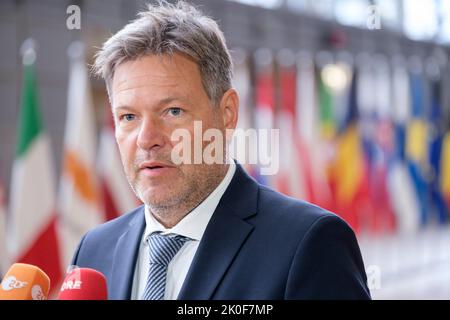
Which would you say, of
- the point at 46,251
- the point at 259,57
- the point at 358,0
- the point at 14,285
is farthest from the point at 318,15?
the point at 14,285

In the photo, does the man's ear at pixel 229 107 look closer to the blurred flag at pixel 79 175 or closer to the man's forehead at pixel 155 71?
the man's forehead at pixel 155 71

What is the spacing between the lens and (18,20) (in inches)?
181

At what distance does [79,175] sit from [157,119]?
299 centimetres

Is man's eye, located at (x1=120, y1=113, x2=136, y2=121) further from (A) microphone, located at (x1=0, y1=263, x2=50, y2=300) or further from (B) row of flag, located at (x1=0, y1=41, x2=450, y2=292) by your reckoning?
(B) row of flag, located at (x1=0, y1=41, x2=450, y2=292)

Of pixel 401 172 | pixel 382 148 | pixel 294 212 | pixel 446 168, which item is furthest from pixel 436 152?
pixel 294 212

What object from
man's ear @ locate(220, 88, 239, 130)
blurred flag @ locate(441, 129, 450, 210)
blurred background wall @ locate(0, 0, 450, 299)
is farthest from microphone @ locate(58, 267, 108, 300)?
blurred flag @ locate(441, 129, 450, 210)

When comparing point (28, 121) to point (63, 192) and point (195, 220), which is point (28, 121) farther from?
point (195, 220)

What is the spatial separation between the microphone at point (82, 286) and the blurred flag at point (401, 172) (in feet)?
15.5

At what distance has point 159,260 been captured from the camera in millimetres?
1584

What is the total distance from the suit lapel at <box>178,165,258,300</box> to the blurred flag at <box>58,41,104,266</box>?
2.72 m

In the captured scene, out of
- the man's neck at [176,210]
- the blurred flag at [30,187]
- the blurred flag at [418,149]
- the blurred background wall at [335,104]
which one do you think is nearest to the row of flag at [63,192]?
the blurred flag at [30,187]

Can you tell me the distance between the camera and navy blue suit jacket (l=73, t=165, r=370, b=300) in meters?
1.42

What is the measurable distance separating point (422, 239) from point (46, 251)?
4.59 m

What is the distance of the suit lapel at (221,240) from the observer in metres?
1.49
